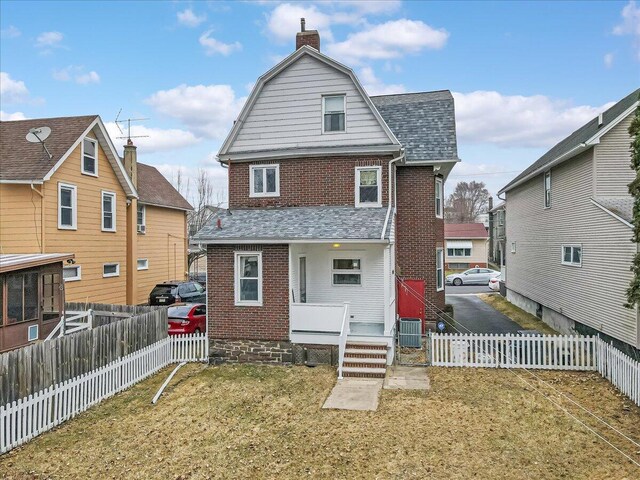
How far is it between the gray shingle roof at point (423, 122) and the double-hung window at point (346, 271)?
4956 mm

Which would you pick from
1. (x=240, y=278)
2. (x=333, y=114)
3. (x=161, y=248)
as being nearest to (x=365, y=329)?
(x=240, y=278)

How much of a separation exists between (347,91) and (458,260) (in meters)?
40.3

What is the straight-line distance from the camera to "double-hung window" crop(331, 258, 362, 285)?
14.5 meters

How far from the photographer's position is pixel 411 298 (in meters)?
16.5

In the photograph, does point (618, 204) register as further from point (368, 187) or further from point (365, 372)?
point (365, 372)

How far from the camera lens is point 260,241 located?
12.9 metres

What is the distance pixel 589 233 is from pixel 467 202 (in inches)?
3283

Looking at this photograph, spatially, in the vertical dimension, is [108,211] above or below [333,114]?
below

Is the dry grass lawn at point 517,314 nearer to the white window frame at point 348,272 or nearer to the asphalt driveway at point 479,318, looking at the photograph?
the asphalt driveway at point 479,318

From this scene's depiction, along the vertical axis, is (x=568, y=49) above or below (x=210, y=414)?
above

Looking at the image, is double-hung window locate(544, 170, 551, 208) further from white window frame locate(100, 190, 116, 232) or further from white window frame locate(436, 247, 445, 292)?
white window frame locate(100, 190, 116, 232)

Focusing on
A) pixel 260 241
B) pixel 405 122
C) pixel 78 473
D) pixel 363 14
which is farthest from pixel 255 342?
pixel 363 14

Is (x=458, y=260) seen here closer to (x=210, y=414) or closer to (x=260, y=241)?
(x=260, y=241)

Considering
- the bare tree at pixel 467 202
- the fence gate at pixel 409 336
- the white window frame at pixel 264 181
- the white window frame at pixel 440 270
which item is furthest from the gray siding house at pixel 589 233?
the bare tree at pixel 467 202
